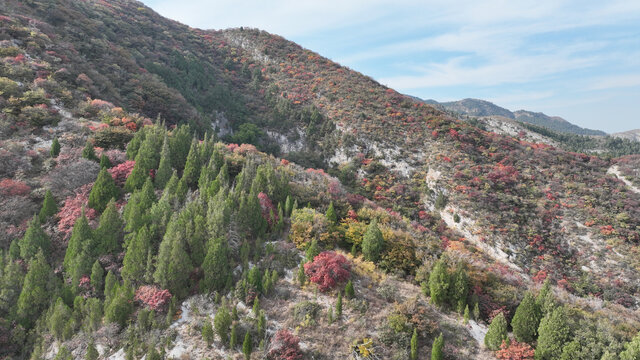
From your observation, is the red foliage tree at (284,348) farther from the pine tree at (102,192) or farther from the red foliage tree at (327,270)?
the pine tree at (102,192)

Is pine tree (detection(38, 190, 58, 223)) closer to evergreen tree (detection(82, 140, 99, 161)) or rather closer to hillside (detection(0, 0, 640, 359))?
hillside (detection(0, 0, 640, 359))

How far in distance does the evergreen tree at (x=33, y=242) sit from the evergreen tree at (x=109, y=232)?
282 cm

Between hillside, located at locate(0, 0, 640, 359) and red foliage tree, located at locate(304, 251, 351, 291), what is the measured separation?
0.08 meters

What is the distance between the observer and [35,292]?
15141 mm

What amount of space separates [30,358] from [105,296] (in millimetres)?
3370

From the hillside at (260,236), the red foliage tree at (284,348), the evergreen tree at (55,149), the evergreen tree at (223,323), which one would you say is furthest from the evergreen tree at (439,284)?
the evergreen tree at (55,149)

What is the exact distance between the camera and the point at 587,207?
38719 millimetres

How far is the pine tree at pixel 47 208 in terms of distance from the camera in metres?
19.4

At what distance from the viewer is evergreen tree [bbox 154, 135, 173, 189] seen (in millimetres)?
22688

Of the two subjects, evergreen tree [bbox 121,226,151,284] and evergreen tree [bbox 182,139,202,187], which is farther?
evergreen tree [bbox 182,139,202,187]

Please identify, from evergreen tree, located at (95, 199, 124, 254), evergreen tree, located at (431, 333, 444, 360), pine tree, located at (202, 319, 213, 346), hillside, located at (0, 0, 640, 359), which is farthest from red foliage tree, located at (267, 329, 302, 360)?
evergreen tree, located at (95, 199, 124, 254)

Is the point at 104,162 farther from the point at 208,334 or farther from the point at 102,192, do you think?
the point at 208,334

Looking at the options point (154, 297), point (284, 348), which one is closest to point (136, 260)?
point (154, 297)

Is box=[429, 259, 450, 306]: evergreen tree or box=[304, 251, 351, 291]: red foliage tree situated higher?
box=[429, 259, 450, 306]: evergreen tree
